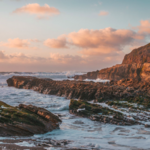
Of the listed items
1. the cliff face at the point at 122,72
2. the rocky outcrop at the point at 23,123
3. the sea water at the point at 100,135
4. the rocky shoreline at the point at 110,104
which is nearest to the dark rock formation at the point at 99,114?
the rocky shoreline at the point at 110,104

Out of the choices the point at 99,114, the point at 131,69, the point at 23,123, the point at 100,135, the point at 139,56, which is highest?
the point at 139,56

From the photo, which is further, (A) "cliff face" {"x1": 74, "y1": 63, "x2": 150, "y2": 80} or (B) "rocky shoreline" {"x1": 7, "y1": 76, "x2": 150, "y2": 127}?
(A) "cliff face" {"x1": 74, "y1": 63, "x2": 150, "y2": 80}

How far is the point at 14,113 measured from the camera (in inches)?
287

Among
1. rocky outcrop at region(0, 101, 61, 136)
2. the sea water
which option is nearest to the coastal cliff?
the sea water

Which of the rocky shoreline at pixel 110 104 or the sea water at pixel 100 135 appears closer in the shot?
the sea water at pixel 100 135

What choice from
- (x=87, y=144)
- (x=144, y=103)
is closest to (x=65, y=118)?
(x=87, y=144)

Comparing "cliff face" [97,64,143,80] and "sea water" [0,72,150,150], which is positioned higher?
"cliff face" [97,64,143,80]

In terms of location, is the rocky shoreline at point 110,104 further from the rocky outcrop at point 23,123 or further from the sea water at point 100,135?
the rocky outcrop at point 23,123

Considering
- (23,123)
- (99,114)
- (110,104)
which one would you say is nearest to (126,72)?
(110,104)

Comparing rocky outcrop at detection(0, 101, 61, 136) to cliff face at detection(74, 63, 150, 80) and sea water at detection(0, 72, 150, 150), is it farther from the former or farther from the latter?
cliff face at detection(74, 63, 150, 80)

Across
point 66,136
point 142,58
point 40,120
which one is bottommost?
point 66,136

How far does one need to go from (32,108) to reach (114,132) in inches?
165

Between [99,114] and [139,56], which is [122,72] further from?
[99,114]

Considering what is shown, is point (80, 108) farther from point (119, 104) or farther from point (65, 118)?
point (119, 104)
